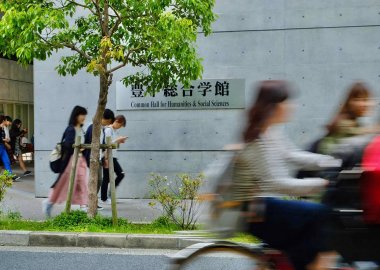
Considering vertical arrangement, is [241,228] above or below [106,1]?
below

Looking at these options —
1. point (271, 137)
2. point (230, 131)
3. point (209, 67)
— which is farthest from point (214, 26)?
point (271, 137)

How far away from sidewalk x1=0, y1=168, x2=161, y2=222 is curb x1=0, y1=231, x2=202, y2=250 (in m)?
1.46

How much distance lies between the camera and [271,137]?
3.56 metres

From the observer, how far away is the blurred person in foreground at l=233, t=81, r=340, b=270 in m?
3.54

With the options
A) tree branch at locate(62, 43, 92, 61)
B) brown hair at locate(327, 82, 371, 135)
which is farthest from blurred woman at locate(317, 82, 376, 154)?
tree branch at locate(62, 43, 92, 61)

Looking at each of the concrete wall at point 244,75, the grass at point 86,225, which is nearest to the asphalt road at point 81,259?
the grass at point 86,225

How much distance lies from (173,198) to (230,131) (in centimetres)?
337

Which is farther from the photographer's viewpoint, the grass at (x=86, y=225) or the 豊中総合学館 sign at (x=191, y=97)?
the 豊中総合学館 sign at (x=191, y=97)

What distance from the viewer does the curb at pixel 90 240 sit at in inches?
292

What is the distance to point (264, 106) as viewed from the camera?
3582mm

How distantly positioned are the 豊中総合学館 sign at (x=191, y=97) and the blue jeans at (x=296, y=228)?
24.7 ft

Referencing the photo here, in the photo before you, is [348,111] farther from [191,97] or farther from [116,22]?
[191,97]

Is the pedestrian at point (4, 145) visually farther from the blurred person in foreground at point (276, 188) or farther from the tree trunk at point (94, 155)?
the blurred person in foreground at point (276, 188)

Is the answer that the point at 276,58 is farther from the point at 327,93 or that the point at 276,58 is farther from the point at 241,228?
the point at 241,228
